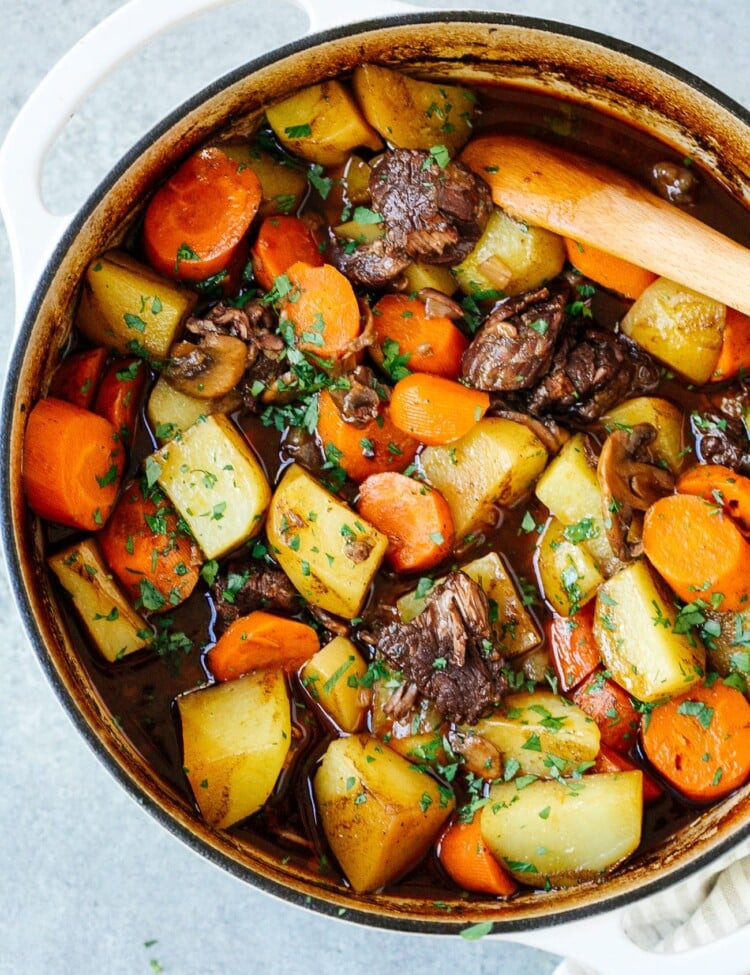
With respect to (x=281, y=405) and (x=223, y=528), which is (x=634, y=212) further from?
(x=223, y=528)

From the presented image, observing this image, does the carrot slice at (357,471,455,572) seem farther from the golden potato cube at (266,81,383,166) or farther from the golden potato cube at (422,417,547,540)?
the golden potato cube at (266,81,383,166)

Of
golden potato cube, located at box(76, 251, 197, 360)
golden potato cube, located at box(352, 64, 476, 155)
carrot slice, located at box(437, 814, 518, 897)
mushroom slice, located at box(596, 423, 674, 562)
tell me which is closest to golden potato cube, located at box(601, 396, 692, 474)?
mushroom slice, located at box(596, 423, 674, 562)

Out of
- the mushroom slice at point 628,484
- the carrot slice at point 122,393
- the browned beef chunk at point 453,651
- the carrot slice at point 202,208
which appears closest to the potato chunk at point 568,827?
the browned beef chunk at point 453,651

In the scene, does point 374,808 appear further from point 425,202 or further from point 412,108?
point 412,108

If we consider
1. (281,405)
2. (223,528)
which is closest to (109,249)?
(281,405)

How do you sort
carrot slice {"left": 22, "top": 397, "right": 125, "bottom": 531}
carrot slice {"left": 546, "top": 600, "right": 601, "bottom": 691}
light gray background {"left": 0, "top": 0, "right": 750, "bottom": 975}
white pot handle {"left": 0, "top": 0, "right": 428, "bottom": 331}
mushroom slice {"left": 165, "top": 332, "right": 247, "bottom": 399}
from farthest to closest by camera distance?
light gray background {"left": 0, "top": 0, "right": 750, "bottom": 975} < carrot slice {"left": 546, "top": 600, "right": 601, "bottom": 691} < mushroom slice {"left": 165, "top": 332, "right": 247, "bottom": 399} < carrot slice {"left": 22, "top": 397, "right": 125, "bottom": 531} < white pot handle {"left": 0, "top": 0, "right": 428, "bottom": 331}

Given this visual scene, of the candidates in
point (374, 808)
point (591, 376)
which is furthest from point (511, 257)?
point (374, 808)
